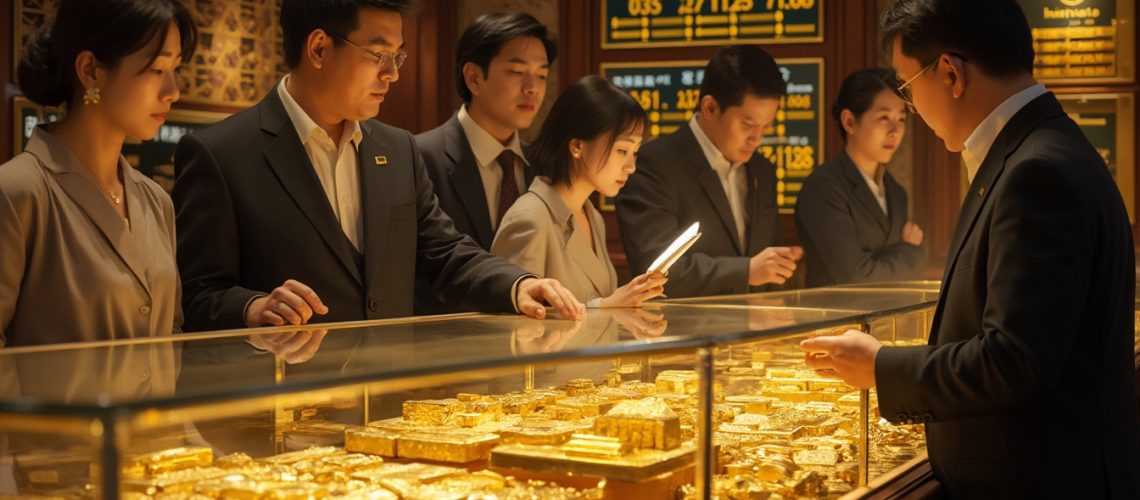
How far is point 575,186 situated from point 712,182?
0.98 meters

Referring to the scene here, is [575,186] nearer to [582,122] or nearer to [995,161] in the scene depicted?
[582,122]

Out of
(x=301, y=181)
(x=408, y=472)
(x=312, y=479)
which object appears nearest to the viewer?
(x=312, y=479)

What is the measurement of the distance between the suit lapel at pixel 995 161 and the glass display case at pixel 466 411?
286 millimetres

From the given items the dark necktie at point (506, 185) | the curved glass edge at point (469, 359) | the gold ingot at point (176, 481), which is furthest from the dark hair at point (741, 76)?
the gold ingot at point (176, 481)

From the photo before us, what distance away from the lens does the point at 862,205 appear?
523 centimetres

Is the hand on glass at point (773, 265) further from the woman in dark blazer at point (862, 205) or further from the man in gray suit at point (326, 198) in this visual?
the man in gray suit at point (326, 198)

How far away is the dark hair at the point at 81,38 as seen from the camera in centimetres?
248

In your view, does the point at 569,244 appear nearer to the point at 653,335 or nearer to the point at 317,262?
the point at 317,262

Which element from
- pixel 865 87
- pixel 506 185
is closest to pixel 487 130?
pixel 506 185

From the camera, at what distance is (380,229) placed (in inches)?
126

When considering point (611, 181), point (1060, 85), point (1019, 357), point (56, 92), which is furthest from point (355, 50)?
point (1060, 85)

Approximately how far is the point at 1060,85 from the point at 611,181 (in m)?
3.38

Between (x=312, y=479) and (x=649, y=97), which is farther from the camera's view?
(x=649, y=97)

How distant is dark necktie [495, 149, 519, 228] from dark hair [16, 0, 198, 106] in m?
1.76
